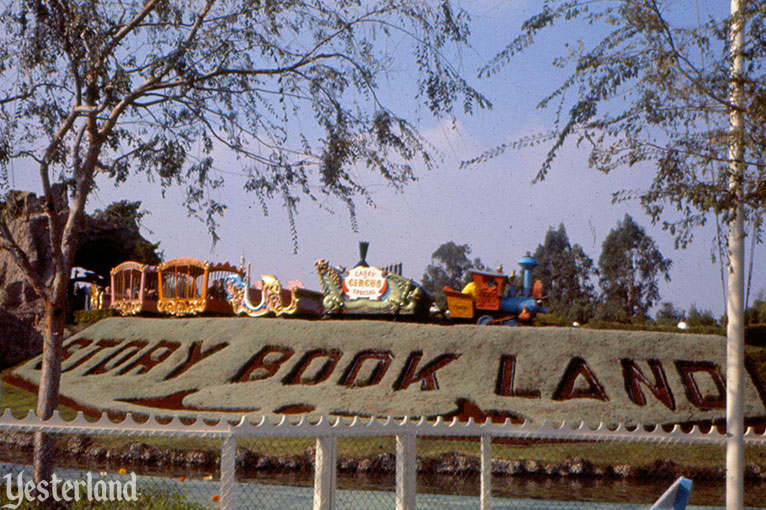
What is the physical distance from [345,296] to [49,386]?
19.2 metres

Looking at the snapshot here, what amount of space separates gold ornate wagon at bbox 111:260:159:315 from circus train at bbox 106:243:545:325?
61 millimetres

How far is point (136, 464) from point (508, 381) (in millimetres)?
9662

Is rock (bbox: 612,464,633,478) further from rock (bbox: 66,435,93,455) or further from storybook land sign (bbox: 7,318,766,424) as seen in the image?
rock (bbox: 66,435,93,455)

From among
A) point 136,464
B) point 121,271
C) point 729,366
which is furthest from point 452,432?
point 121,271

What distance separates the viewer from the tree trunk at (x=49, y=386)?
809 centimetres

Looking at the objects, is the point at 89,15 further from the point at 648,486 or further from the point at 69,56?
the point at 648,486

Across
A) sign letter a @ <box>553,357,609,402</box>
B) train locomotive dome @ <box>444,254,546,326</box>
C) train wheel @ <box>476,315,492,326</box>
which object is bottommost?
sign letter a @ <box>553,357,609,402</box>

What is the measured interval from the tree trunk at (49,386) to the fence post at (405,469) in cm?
375

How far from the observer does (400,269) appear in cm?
3231

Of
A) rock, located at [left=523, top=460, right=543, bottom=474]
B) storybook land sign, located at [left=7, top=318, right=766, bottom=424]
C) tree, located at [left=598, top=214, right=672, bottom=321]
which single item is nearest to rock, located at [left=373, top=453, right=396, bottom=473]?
rock, located at [left=523, top=460, right=543, bottom=474]

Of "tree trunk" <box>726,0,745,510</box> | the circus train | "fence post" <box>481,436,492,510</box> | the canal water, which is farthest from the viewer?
the circus train

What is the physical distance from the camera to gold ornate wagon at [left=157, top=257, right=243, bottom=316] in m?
29.8

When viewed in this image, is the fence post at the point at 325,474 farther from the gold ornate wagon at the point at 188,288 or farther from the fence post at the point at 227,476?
the gold ornate wagon at the point at 188,288

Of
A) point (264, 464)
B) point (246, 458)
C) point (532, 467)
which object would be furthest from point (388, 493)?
point (246, 458)
